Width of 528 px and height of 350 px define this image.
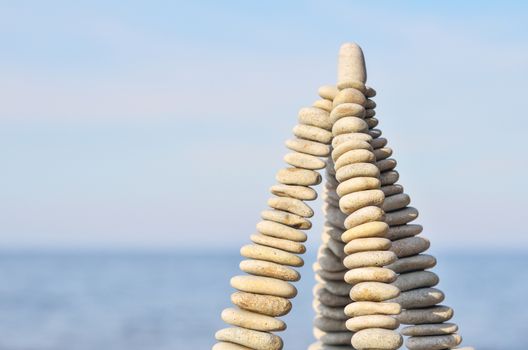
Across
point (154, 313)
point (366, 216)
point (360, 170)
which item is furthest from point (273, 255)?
point (154, 313)

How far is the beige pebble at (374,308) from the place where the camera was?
5.57 metres

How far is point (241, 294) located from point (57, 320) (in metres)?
22.2

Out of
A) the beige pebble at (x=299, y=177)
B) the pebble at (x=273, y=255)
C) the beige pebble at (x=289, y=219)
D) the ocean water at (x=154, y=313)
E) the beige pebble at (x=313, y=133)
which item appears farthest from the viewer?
the ocean water at (x=154, y=313)

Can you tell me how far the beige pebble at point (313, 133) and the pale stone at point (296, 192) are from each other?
0.37 metres

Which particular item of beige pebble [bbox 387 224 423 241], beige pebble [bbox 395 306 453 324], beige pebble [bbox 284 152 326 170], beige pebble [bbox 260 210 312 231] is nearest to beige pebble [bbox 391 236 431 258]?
beige pebble [bbox 387 224 423 241]

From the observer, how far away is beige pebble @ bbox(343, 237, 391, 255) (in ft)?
18.7

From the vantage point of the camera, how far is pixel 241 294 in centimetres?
586

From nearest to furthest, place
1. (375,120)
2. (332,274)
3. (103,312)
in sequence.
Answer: (375,120) → (332,274) → (103,312)

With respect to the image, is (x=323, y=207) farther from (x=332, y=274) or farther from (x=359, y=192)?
(x=359, y=192)

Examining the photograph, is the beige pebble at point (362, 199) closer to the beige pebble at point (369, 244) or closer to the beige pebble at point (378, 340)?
the beige pebble at point (369, 244)

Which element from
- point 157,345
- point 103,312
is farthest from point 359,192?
point 103,312

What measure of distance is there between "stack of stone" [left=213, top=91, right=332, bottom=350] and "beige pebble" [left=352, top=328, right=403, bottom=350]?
0.57m

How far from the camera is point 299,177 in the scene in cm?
615

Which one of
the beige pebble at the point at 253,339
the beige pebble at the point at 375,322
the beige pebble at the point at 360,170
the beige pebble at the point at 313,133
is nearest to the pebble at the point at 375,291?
the beige pebble at the point at 375,322
